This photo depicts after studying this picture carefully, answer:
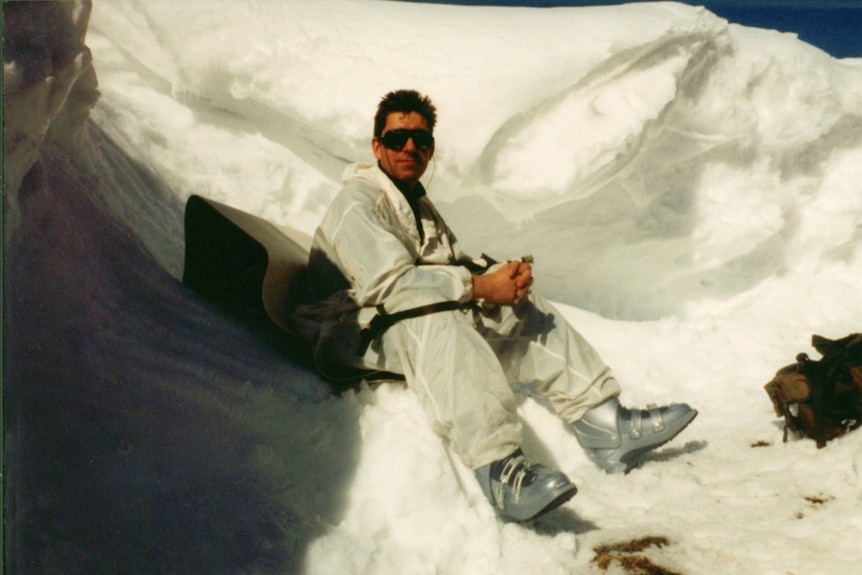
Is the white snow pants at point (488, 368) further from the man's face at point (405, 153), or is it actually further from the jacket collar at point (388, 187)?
the man's face at point (405, 153)

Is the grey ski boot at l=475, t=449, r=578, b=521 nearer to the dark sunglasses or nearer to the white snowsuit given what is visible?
the white snowsuit

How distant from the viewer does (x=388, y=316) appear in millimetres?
1717

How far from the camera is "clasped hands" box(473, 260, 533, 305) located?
174cm

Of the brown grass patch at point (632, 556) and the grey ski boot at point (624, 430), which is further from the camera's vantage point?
the grey ski boot at point (624, 430)

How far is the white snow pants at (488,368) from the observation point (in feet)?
5.21

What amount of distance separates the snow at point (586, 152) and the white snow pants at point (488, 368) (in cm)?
22

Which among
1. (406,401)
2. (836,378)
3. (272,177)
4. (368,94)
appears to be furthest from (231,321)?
(836,378)

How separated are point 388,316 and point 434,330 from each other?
0.12 m

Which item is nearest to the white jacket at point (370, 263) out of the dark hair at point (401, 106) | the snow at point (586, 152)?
the dark hair at point (401, 106)

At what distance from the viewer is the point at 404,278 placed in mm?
1690

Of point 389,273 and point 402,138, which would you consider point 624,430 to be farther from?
point 402,138

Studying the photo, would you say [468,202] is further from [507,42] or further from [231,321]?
[231,321]

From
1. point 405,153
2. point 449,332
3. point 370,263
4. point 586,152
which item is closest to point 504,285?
point 449,332

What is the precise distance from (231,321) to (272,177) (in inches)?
38.3
